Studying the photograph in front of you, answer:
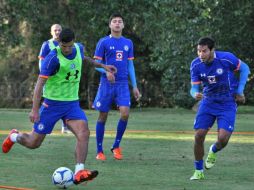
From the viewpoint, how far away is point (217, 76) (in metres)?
10.4

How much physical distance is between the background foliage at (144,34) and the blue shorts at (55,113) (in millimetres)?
19431

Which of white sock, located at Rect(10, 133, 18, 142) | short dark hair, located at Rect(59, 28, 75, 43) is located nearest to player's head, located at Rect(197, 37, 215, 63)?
short dark hair, located at Rect(59, 28, 75, 43)

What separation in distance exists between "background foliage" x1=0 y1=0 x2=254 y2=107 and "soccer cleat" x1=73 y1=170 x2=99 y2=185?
66.6ft

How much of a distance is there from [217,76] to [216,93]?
26cm

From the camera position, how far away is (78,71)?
985 cm

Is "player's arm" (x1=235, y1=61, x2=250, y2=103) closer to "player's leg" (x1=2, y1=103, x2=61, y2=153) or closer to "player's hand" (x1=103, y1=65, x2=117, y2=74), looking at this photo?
"player's hand" (x1=103, y1=65, x2=117, y2=74)

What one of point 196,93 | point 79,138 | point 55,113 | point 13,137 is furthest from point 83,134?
point 196,93

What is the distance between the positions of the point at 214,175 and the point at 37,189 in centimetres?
272

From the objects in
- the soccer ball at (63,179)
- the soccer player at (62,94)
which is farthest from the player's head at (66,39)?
the soccer ball at (63,179)

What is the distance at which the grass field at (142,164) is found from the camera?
31.4ft

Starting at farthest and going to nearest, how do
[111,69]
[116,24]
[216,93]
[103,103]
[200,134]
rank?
1. [103,103]
2. [116,24]
3. [111,69]
4. [216,93]
5. [200,134]

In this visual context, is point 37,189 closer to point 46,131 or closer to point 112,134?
point 46,131

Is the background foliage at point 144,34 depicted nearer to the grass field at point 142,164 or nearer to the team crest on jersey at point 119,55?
the grass field at point 142,164

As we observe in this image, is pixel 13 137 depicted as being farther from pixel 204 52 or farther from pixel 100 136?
pixel 204 52
